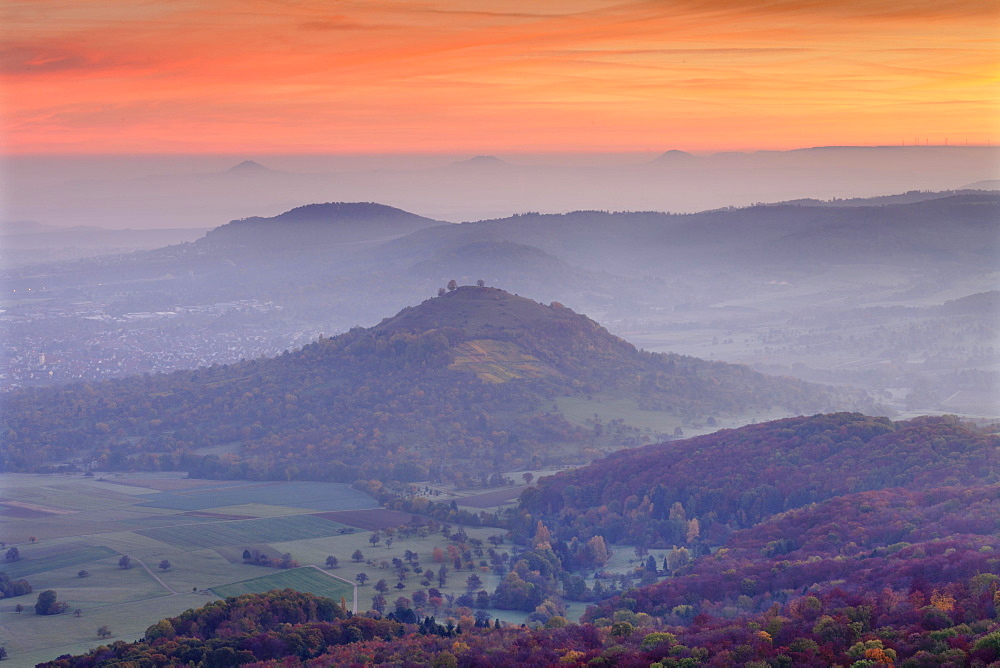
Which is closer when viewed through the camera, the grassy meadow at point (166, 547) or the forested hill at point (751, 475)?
the grassy meadow at point (166, 547)

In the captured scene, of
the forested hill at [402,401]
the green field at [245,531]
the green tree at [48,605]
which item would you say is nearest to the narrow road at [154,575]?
the green field at [245,531]


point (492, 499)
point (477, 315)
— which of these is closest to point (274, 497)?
point (492, 499)

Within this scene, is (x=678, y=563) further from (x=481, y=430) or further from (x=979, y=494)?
(x=481, y=430)

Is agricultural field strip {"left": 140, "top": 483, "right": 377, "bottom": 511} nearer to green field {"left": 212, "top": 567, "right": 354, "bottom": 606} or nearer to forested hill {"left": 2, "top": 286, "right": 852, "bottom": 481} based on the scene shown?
forested hill {"left": 2, "top": 286, "right": 852, "bottom": 481}

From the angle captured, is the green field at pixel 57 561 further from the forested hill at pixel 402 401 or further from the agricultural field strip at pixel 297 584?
the forested hill at pixel 402 401

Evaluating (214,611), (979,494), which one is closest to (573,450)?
(979,494)
